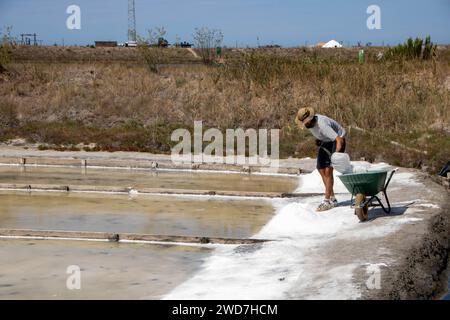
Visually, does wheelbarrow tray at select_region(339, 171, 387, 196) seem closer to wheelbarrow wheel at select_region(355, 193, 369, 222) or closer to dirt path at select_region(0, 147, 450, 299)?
wheelbarrow wheel at select_region(355, 193, 369, 222)

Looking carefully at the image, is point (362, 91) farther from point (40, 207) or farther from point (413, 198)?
point (40, 207)

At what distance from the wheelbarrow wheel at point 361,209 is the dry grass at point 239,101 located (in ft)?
21.9

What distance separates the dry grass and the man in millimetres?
5902

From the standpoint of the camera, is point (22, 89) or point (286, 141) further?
point (22, 89)

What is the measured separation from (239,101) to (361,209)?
11.4 meters

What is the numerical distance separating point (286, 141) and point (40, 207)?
24.8 feet

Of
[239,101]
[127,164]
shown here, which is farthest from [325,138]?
[239,101]

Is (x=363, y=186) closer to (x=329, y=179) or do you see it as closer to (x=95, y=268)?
(x=329, y=179)

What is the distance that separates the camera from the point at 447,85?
19969 mm

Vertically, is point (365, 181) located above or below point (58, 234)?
above

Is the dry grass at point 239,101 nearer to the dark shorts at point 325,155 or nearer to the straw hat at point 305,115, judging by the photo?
the dark shorts at point 325,155

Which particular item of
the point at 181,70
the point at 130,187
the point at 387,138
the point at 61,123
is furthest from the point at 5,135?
the point at 387,138

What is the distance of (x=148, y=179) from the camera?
47.4 ft

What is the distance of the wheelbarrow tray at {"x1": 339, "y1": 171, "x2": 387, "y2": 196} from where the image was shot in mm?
9367
